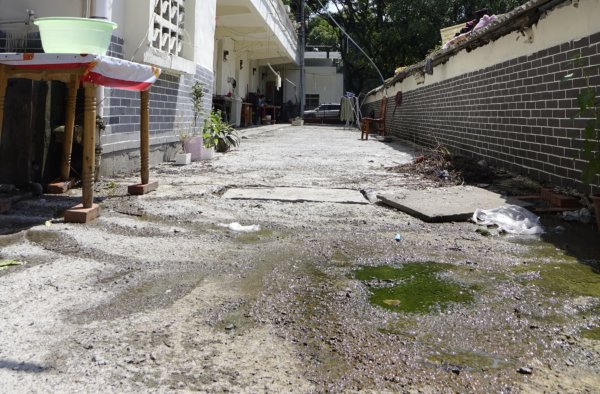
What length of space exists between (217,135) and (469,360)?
8.03 meters

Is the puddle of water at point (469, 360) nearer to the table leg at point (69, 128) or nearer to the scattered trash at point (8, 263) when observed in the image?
the scattered trash at point (8, 263)

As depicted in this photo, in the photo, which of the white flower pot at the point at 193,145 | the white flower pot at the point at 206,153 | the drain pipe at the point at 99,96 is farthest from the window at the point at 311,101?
the drain pipe at the point at 99,96

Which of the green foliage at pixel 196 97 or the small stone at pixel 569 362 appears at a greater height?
the green foliage at pixel 196 97

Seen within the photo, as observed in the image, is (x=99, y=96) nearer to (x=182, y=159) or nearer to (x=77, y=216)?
(x=77, y=216)

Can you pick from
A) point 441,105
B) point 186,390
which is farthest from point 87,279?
point 441,105

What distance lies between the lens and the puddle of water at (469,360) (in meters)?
1.95

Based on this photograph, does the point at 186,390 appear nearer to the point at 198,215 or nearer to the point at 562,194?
the point at 198,215

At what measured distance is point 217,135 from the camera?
31.2ft

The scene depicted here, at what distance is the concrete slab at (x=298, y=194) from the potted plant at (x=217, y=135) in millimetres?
3465

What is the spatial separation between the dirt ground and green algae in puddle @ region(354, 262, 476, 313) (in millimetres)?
48

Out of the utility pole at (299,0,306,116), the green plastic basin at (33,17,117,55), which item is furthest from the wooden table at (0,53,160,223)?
the utility pole at (299,0,306,116)

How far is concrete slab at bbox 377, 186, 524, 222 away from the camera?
438 centimetres

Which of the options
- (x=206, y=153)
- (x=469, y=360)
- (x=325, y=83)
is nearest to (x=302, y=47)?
(x=325, y=83)

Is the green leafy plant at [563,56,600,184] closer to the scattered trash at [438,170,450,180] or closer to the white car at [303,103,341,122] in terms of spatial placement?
the scattered trash at [438,170,450,180]
